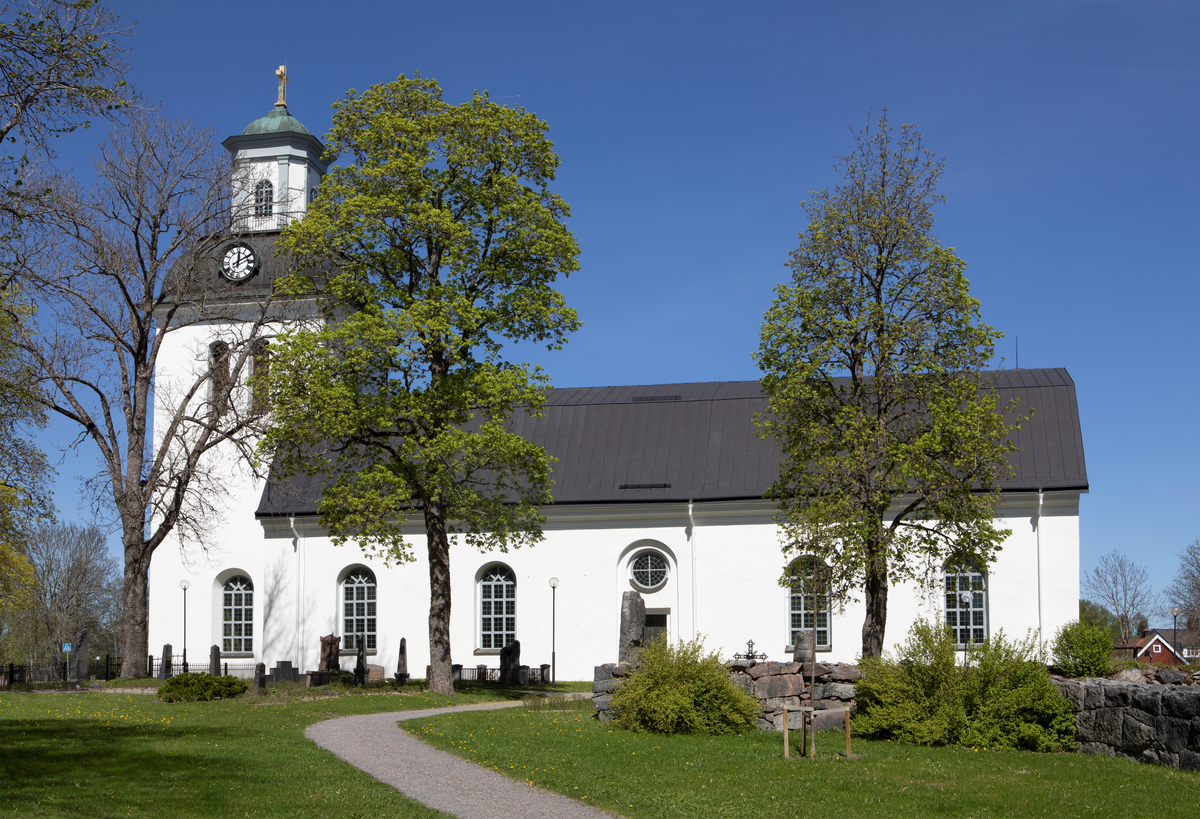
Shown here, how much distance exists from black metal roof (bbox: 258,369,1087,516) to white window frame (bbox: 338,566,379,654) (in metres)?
2.57

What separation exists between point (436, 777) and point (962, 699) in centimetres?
779

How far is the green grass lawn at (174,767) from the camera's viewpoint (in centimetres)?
1028

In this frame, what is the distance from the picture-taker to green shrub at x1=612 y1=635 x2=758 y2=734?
1680 cm

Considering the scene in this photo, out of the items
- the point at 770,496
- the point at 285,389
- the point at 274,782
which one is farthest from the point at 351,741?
the point at 770,496

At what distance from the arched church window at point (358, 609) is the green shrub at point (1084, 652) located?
1970cm

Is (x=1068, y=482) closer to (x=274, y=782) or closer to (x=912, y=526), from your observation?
(x=912, y=526)

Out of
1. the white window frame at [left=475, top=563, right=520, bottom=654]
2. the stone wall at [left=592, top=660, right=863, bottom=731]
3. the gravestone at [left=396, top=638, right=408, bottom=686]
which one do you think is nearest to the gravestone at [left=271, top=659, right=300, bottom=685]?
the gravestone at [left=396, top=638, right=408, bottom=686]

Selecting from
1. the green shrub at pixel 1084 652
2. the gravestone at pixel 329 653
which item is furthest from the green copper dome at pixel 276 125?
the green shrub at pixel 1084 652

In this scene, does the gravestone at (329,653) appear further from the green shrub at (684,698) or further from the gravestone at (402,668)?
the green shrub at (684,698)

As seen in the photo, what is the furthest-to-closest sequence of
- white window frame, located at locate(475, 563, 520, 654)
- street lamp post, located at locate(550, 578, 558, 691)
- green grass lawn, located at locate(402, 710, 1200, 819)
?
white window frame, located at locate(475, 563, 520, 654) < street lamp post, located at locate(550, 578, 558, 691) < green grass lawn, located at locate(402, 710, 1200, 819)

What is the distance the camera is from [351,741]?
15.7 m

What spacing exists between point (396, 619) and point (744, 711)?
18.3 metres

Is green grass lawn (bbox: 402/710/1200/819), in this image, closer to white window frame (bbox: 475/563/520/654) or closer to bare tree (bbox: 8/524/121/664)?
white window frame (bbox: 475/563/520/654)

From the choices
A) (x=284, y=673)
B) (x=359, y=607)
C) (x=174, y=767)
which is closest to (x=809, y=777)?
(x=174, y=767)
